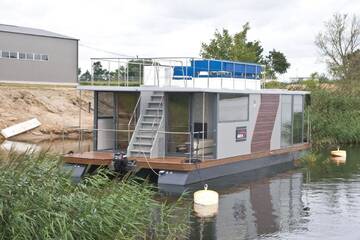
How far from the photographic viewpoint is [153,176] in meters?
18.8

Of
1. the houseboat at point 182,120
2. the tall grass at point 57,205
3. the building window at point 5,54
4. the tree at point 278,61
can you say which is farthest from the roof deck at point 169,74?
the tree at point 278,61

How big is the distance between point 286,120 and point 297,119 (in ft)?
4.15

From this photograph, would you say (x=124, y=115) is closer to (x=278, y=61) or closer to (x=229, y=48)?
(x=229, y=48)

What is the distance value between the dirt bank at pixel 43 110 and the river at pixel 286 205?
1563 cm

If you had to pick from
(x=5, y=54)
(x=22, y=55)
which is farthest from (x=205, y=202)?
(x=22, y=55)

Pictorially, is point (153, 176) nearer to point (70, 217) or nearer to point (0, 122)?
point (70, 217)

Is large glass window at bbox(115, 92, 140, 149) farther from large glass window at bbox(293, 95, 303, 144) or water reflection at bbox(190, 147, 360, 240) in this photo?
large glass window at bbox(293, 95, 303, 144)

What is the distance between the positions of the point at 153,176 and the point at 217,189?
1964 mm

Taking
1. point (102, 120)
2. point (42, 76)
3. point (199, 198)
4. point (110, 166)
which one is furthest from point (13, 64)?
point (199, 198)

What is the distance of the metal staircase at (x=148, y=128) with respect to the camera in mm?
19266

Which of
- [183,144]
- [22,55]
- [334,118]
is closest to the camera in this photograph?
[183,144]

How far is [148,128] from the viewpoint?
20.0 metres

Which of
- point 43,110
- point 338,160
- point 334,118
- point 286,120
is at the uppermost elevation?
point 43,110

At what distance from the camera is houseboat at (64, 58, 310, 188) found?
1880 centimetres
